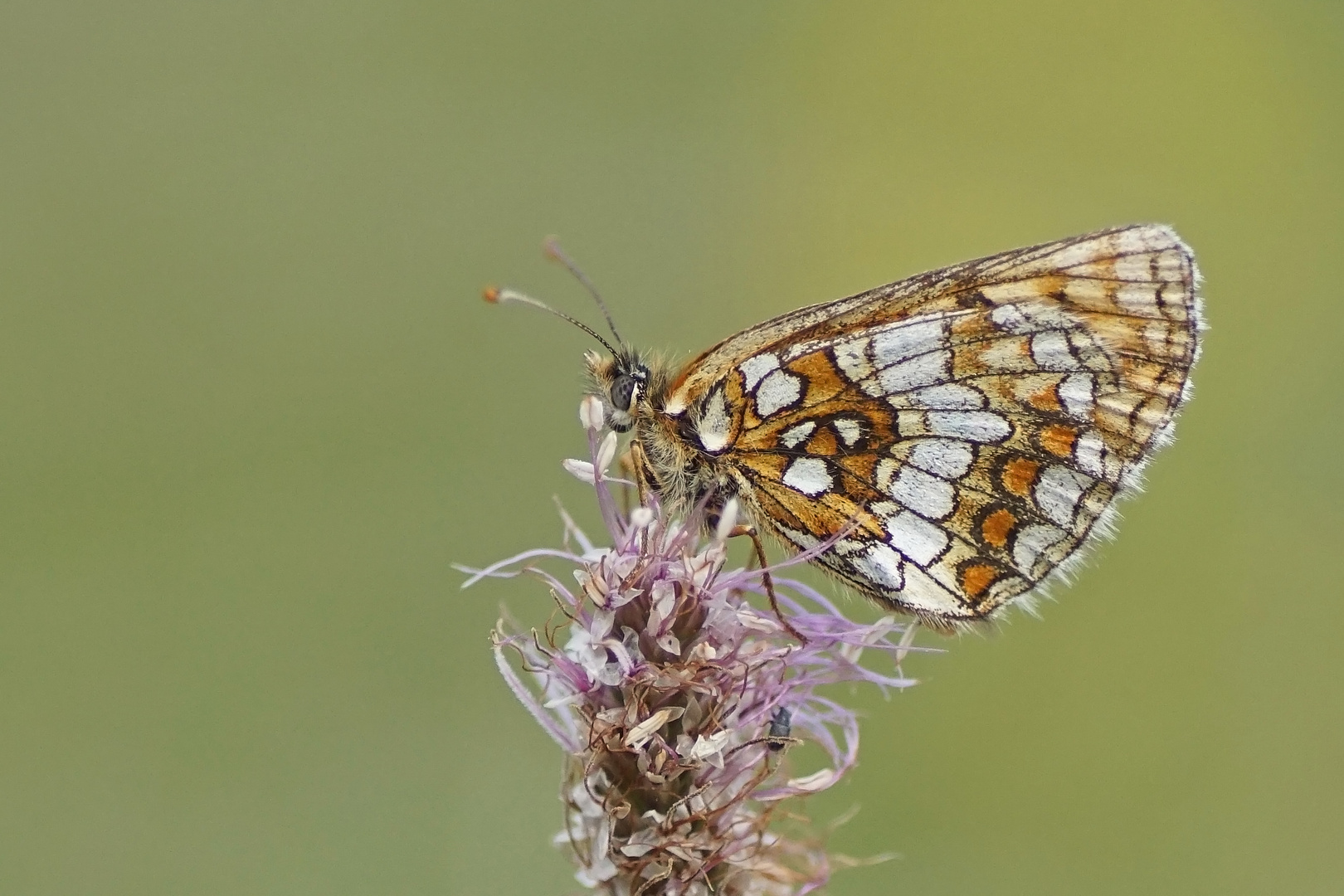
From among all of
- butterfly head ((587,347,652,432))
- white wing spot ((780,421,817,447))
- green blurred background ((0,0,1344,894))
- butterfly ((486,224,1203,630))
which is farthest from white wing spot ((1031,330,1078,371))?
green blurred background ((0,0,1344,894))

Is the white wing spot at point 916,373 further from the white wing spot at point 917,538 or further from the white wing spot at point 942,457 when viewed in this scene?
the white wing spot at point 917,538

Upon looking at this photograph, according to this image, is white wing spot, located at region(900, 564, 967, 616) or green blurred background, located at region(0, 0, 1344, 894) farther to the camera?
green blurred background, located at region(0, 0, 1344, 894)

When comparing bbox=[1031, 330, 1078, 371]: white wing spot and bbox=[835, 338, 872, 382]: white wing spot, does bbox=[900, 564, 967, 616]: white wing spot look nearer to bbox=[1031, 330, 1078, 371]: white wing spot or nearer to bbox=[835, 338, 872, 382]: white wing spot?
bbox=[835, 338, 872, 382]: white wing spot

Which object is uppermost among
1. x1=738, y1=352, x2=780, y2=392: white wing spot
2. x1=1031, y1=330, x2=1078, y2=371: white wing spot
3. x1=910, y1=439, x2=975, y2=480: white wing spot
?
x1=738, y1=352, x2=780, y2=392: white wing spot

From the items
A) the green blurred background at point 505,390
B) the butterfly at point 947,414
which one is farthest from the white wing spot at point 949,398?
the green blurred background at point 505,390

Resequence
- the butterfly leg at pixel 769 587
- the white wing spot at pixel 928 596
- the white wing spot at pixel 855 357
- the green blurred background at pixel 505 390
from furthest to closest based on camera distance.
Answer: the green blurred background at pixel 505 390, the white wing spot at pixel 855 357, the white wing spot at pixel 928 596, the butterfly leg at pixel 769 587

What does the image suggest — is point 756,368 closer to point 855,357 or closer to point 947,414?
point 855,357
